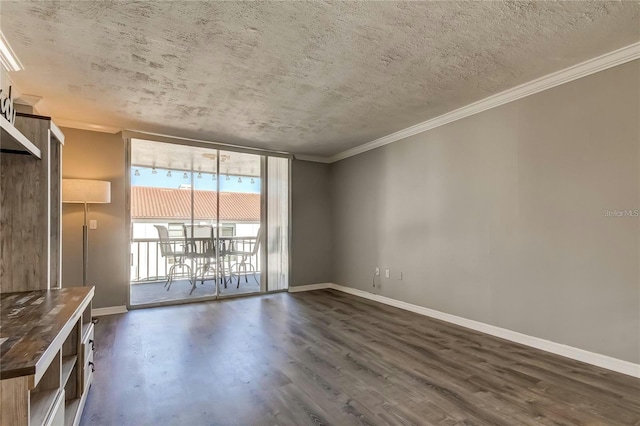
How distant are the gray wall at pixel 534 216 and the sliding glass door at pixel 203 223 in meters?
2.06

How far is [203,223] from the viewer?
16.5 feet

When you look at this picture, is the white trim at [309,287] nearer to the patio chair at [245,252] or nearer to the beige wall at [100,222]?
the patio chair at [245,252]

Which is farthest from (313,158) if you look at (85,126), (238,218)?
(85,126)

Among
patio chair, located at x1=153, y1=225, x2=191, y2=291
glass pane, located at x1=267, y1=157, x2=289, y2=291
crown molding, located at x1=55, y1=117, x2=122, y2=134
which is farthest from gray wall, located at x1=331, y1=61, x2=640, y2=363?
crown molding, located at x1=55, y1=117, x2=122, y2=134

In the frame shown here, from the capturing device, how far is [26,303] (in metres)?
1.56

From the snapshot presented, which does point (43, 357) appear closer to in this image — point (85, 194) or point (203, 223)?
point (85, 194)

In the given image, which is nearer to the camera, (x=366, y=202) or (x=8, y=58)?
(x=8, y=58)

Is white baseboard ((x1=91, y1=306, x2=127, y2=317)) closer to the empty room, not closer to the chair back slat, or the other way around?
the empty room

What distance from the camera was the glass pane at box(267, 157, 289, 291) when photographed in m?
5.33

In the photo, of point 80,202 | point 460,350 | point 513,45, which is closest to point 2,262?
point 80,202

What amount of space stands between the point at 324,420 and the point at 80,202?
12.4 feet

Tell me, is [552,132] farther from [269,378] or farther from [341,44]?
[269,378]

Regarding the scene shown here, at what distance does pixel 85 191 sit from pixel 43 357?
328 cm

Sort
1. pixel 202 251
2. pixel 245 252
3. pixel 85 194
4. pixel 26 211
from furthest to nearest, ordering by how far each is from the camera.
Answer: pixel 245 252 → pixel 202 251 → pixel 85 194 → pixel 26 211
